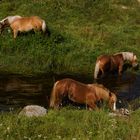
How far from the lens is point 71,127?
1134cm

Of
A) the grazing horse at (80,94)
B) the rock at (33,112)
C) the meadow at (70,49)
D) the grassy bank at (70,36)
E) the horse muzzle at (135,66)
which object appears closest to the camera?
the meadow at (70,49)

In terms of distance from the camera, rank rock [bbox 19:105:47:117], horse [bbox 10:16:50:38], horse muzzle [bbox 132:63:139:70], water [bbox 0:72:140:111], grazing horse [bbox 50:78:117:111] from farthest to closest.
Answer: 1. horse [bbox 10:16:50:38]
2. horse muzzle [bbox 132:63:139:70]
3. water [bbox 0:72:140:111]
4. grazing horse [bbox 50:78:117:111]
5. rock [bbox 19:105:47:117]

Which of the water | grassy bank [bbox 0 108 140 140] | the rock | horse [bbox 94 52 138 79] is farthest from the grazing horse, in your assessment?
horse [bbox 94 52 138 79]

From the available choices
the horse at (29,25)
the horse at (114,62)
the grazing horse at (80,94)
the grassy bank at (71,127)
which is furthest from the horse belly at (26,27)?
the grassy bank at (71,127)

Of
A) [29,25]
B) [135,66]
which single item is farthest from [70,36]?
[135,66]

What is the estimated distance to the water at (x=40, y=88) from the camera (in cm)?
1616

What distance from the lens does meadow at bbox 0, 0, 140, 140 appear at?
11008 mm

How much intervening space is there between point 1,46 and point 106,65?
4.50 metres

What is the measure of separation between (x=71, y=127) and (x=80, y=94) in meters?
3.37

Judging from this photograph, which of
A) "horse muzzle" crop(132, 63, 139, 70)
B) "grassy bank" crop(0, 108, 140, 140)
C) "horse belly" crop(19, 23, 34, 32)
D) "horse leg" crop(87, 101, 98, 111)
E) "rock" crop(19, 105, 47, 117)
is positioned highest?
"grassy bank" crop(0, 108, 140, 140)

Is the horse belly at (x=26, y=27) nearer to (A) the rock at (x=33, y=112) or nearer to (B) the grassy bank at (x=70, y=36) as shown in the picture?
(B) the grassy bank at (x=70, y=36)

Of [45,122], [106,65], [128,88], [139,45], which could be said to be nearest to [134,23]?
[139,45]

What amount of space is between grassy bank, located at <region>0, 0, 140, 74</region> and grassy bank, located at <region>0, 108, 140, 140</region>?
28.7ft

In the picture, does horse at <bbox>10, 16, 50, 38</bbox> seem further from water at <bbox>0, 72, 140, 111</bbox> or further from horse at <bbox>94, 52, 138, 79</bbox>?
water at <bbox>0, 72, 140, 111</bbox>
